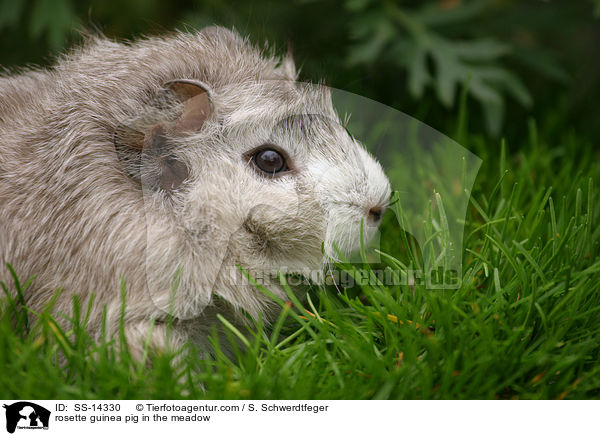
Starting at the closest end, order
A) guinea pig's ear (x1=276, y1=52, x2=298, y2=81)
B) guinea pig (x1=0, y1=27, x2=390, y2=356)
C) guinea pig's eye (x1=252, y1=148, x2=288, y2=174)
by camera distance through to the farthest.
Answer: guinea pig (x1=0, y1=27, x2=390, y2=356)
guinea pig's eye (x1=252, y1=148, x2=288, y2=174)
guinea pig's ear (x1=276, y1=52, x2=298, y2=81)

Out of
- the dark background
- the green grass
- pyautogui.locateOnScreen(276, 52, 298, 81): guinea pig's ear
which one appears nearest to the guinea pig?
the green grass

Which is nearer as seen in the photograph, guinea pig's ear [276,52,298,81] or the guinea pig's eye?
the guinea pig's eye

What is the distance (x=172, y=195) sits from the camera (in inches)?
84.2

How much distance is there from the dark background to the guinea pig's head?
88 centimetres

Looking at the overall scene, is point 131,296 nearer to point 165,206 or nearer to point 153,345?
point 153,345

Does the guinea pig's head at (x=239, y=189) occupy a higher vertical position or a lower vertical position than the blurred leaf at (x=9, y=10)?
lower

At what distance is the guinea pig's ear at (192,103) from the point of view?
2.11 meters

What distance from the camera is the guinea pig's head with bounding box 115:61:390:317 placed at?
2.11 metres

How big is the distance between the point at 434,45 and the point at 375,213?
182 cm

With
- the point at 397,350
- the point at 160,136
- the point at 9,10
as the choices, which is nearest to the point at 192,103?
the point at 160,136

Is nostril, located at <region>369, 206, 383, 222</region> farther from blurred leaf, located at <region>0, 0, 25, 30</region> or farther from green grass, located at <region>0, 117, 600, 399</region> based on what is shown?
blurred leaf, located at <region>0, 0, 25, 30</region>
